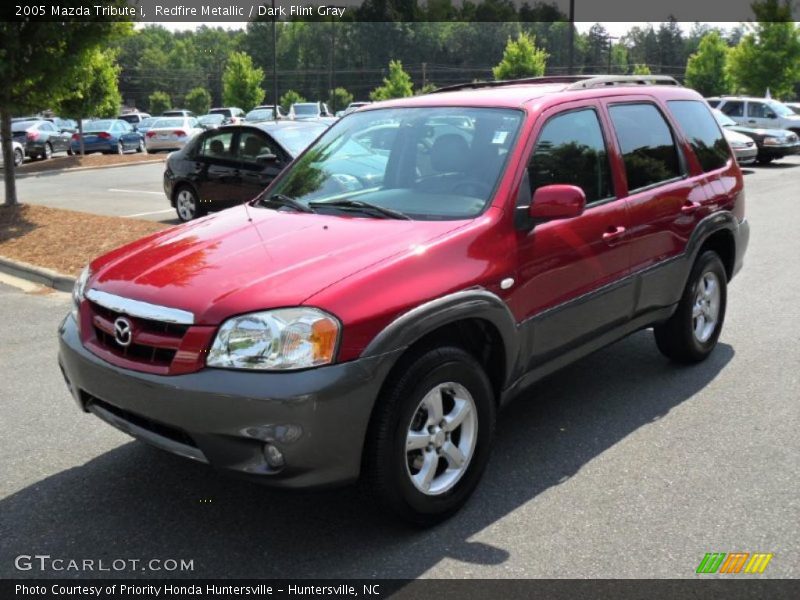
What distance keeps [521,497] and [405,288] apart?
46.7 inches

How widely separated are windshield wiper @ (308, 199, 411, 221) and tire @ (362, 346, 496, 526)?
2.57ft

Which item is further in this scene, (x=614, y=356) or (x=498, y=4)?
(x=498, y=4)

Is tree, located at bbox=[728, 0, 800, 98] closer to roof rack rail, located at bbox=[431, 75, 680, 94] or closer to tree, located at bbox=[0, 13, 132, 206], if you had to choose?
tree, located at bbox=[0, 13, 132, 206]

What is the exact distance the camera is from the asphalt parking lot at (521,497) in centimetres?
333

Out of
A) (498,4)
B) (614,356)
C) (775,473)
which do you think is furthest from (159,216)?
(498,4)

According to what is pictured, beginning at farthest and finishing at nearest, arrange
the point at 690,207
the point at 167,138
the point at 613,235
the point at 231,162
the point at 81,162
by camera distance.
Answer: the point at 167,138
the point at 81,162
the point at 231,162
the point at 690,207
the point at 613,235

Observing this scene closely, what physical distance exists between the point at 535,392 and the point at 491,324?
5.19ft

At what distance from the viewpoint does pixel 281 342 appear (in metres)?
3.12

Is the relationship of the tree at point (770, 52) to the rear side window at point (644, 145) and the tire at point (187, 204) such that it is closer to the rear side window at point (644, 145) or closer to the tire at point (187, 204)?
the tire at point (187, 204)

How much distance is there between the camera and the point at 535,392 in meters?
5.25

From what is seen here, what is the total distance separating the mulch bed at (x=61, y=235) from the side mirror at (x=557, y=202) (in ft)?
20.3

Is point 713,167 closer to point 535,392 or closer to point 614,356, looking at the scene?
point 614,356

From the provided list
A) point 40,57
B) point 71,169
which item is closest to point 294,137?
point 40,57

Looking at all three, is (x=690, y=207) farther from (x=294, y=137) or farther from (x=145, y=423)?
(x=294, y=137)
